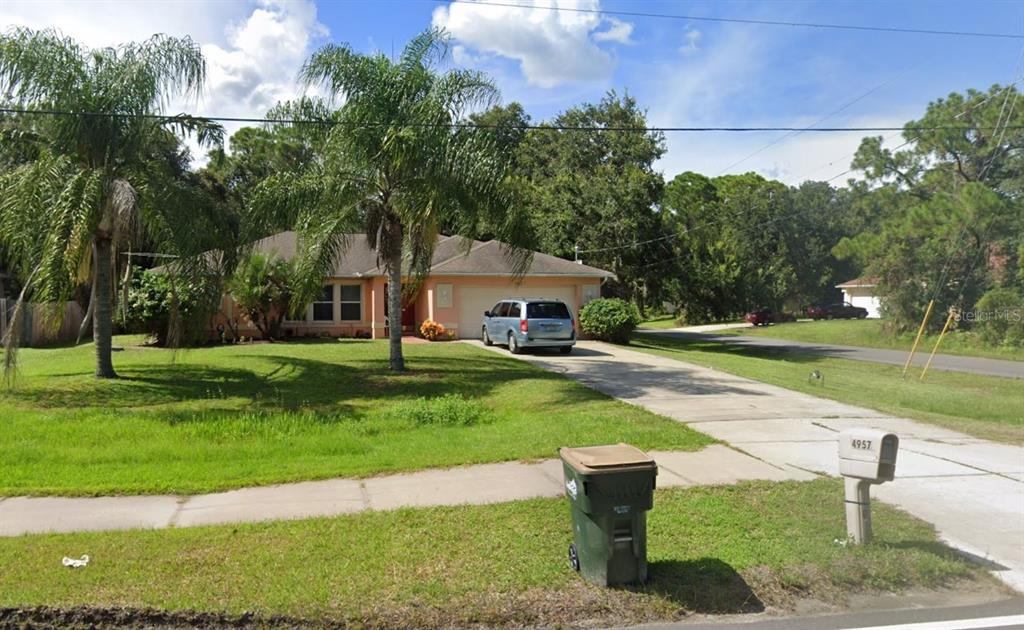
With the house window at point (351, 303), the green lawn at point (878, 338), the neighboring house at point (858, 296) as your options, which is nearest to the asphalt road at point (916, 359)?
the green lawn at point (878, 338)

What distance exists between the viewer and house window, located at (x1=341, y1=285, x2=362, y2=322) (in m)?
28.4

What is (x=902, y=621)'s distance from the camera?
4.90 m

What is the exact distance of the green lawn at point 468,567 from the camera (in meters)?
4.96

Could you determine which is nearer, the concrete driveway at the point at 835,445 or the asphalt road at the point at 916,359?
the concrete driveway at the point at 835,445

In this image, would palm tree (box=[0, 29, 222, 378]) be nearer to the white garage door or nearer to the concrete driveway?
the concrete driveway

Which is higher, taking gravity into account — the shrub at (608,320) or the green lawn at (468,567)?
the shrub at (608,320)

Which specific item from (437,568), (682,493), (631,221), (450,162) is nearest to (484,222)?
(450,162)

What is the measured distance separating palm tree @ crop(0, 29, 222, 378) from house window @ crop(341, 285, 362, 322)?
1366 centimetres

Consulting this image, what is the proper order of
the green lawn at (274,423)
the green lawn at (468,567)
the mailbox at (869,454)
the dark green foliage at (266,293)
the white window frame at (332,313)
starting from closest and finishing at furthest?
the green lawn at (468,567)
the mailbox at (869,454)
the green lawn at (274,423)
the dark green foliage at (266,293)
the white window frame at (332,313)

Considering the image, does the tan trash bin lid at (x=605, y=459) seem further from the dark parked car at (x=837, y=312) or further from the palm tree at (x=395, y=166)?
the dark parked car at (x=837, y=312)

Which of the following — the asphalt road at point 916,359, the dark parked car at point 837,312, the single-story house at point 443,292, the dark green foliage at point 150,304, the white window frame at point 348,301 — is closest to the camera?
the dark green foliage at point 150,304

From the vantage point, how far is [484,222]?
54.4ft

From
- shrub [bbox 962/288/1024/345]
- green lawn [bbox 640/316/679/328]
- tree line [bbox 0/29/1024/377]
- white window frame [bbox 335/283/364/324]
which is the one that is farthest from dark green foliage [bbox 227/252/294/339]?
green lawn [bbox 640/316/679/328]

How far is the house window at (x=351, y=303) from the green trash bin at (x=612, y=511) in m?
23.9
